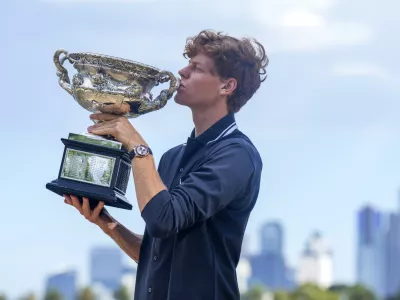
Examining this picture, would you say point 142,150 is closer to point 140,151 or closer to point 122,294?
point 140,151

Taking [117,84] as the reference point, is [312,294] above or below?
above

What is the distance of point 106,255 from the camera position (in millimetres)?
177625

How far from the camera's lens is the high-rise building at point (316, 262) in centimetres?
16512

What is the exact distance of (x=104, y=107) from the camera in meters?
5.36

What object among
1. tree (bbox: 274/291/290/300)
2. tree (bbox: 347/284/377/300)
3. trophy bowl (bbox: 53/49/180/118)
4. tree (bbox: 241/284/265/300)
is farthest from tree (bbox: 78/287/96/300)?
trophy bowl (bbox: 53/49/180/118)

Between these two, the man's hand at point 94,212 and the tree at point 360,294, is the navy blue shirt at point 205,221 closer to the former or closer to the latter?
the man's hand at point 94,212

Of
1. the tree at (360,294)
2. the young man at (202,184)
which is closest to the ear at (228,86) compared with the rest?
the young man at (202,184)

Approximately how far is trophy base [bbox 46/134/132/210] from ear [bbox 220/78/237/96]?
0.41 m

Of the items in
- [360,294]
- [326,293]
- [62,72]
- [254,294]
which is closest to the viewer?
[62,72]

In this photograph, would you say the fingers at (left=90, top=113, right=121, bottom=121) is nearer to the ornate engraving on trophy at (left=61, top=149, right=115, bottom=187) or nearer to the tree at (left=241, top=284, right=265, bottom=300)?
the ornate engraving on trophy at (left=61, top=149, right=115, bottom=187)

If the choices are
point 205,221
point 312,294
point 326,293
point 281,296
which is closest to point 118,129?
point 205,221

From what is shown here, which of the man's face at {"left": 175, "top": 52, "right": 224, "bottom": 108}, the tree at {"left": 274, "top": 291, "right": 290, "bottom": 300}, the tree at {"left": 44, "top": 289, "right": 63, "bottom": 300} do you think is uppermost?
the tree at {"left": 274, "top": 291, "right": 290, "bottom": 300}

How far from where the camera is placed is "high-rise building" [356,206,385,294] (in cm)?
17488

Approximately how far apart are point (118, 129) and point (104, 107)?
0.15 metres
